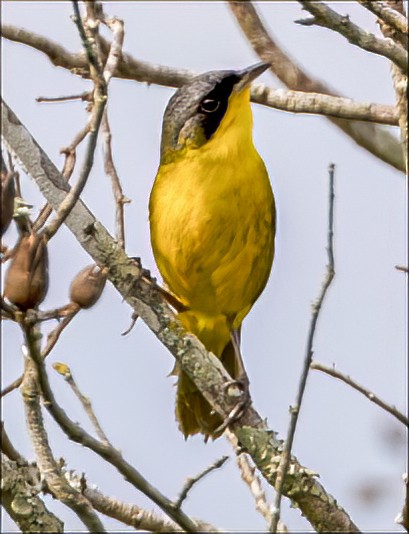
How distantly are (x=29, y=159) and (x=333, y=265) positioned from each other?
3.78ft

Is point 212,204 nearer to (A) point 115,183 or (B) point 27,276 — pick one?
(A) point 115,183

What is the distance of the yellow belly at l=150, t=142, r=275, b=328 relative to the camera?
15.2 feet

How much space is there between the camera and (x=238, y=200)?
4633 millimetres

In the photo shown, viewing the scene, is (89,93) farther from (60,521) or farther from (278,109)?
(60,521)

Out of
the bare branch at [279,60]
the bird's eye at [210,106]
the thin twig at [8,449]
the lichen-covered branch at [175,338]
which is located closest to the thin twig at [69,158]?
the lichen-covered branch at [175,338]

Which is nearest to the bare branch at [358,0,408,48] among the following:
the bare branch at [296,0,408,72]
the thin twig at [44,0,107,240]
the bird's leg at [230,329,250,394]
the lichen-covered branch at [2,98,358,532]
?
the bare branch at [296,0,408,72]

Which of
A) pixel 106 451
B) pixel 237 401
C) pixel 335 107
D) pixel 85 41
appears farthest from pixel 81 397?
pixel 335 107

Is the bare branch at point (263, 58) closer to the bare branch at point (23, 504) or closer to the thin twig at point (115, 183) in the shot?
the thin twig at point (115, 183)

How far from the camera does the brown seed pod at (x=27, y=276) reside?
233 cm

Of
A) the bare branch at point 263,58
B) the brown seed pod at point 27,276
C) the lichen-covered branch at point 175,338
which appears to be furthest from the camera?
the bare branch at point 263,58

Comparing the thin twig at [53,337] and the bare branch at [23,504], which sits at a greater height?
the thin twig at [53,337]

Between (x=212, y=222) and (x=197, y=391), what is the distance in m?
0.90

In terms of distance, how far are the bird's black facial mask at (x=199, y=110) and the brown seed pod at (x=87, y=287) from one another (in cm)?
218

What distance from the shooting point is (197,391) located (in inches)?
202
